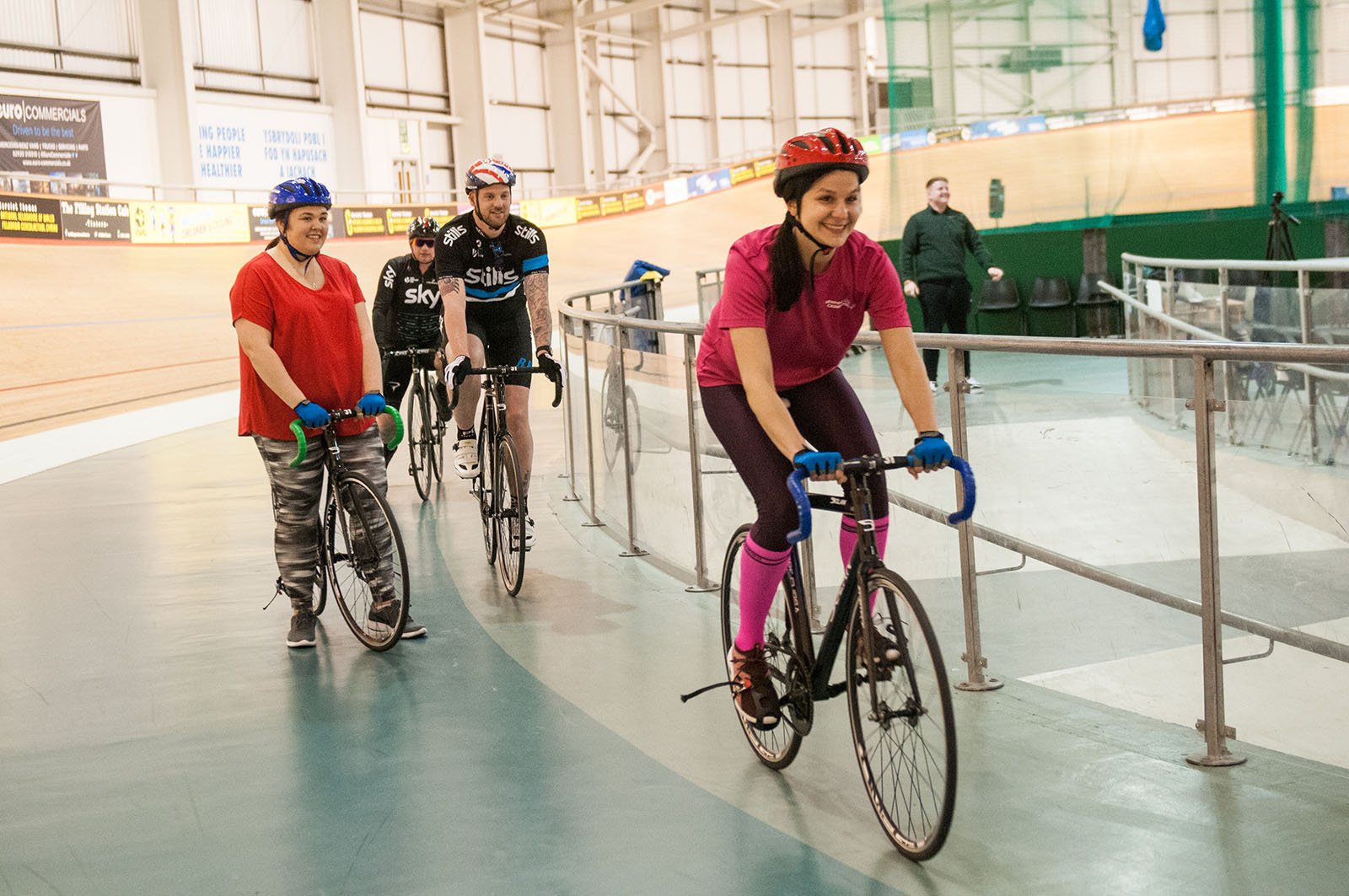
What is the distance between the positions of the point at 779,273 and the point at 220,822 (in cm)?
176

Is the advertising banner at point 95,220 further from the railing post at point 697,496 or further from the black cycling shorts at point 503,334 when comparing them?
the railing post at point 697,496

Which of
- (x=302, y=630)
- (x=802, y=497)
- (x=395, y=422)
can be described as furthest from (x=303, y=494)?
(x=802, y=497)

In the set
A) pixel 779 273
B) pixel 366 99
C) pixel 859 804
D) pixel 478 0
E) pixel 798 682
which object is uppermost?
pixel 478 0

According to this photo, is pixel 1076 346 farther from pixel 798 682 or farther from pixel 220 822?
pixel 220 822

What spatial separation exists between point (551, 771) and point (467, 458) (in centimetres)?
246

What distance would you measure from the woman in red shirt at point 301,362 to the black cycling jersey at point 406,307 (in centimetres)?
247

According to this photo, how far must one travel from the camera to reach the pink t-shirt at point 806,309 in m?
2.61

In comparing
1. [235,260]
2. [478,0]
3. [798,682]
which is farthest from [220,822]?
[478,0]

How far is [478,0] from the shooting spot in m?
32.0

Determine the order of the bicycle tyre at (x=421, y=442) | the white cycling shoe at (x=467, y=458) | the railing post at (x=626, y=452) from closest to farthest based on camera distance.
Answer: the white cycling shoe at (x=467, y=458) < the railing post at (x=626, y=452) < the bicycle tyre at (x=421, y=442)

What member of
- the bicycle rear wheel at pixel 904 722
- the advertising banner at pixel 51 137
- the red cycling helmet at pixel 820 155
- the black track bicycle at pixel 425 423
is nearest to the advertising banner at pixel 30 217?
the advertising banner at pixel 51 137

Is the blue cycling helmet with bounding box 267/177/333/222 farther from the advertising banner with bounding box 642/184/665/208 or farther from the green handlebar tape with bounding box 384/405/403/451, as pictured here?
the advertising banner with bounding box 642/184/665/208

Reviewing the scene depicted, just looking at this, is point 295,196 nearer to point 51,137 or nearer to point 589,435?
point 589,435

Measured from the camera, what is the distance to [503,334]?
5398 millimetres
